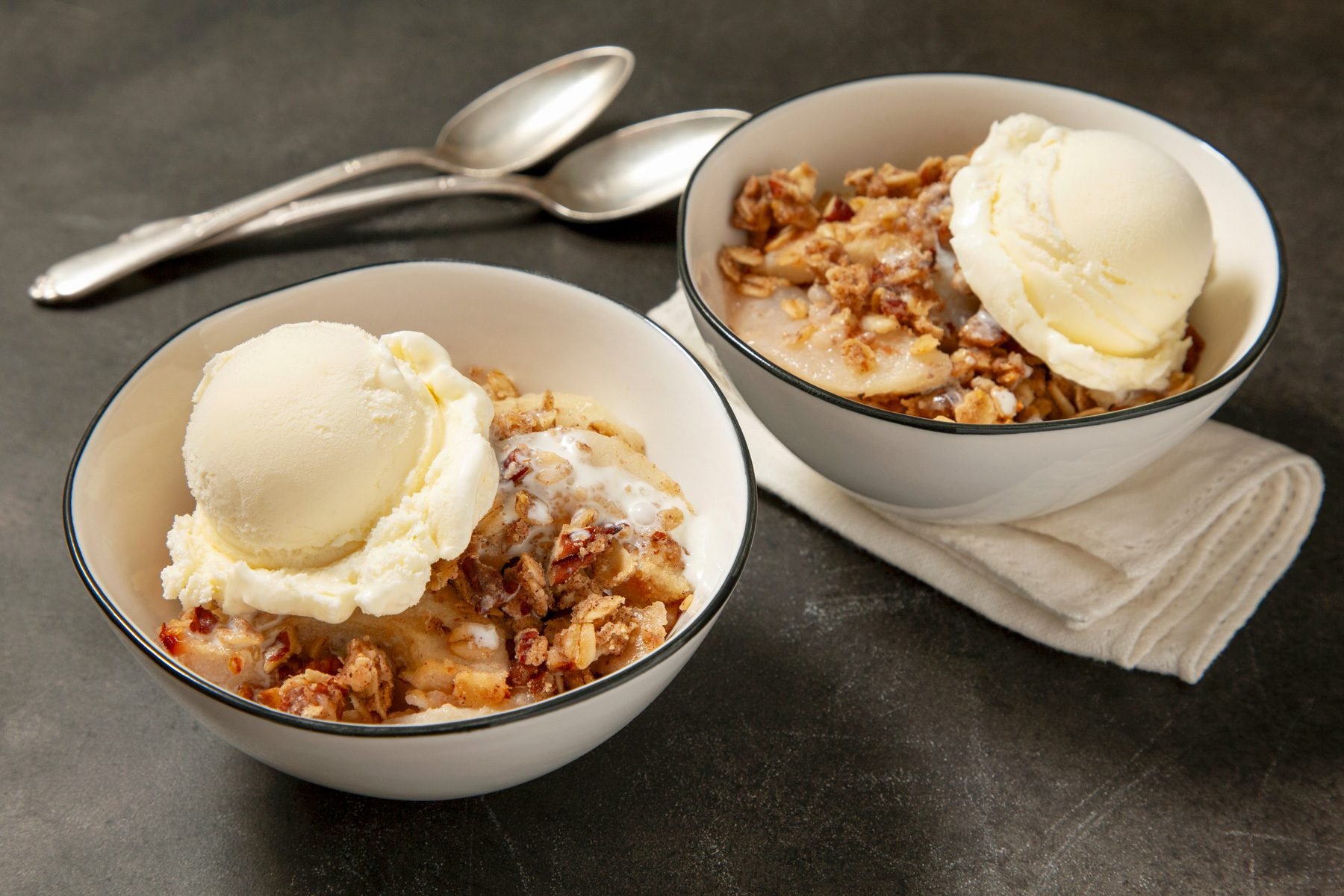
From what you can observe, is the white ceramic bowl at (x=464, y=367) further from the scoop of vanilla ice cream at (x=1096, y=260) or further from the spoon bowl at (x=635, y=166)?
the spoon bowl at (x=635, y=166)

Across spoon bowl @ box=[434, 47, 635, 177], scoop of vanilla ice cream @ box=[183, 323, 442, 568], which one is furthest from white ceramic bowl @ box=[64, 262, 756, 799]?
spoon bowl @ box=[434, 47, 635, 177]

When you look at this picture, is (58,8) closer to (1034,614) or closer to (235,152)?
(235,152)

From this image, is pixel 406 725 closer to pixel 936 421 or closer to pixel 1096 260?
pixel 936 421

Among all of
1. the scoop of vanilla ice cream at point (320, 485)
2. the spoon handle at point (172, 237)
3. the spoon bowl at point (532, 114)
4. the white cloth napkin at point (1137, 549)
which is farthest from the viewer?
the spoon bowl at point (532, 114)

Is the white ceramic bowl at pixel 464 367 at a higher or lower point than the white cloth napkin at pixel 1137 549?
higher

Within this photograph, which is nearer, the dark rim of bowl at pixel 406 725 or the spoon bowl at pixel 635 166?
the dark rim of bowl at pixel 406 725

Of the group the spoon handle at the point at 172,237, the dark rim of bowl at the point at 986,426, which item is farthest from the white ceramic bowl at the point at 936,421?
the spoon handle at the point at 172,237
